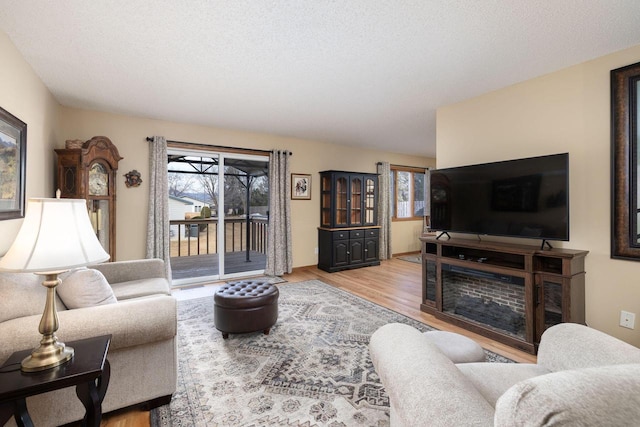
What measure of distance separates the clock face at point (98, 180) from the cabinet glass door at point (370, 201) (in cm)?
417

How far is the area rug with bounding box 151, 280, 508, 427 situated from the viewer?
166cm

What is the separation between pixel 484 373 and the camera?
1.31m

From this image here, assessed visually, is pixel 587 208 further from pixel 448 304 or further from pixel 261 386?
pixel 261 386

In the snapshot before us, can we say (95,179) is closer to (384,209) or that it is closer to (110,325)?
(110,325)

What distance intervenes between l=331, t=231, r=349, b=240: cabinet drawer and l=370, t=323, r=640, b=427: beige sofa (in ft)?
12.8

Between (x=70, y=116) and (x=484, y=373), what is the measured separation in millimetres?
4879

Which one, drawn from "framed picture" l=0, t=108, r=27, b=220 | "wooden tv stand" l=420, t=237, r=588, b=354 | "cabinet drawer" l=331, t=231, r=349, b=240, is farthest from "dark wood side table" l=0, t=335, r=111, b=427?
"cabinet drawer" l=331, t=231, r=349, b=240

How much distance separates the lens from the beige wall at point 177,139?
377cm

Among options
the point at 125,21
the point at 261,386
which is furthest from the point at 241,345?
the point at 125,21

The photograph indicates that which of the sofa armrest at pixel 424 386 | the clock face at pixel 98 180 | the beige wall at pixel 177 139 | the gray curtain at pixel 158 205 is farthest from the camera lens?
the gray curtain at pixel 158 205

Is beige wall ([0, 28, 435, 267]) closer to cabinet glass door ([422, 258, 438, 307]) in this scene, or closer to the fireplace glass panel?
cabinet glass door ([422, 258, 438, 307])

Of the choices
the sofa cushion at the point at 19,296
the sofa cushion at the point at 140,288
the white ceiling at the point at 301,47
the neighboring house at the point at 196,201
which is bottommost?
the sofa cushion at the point at 140,288

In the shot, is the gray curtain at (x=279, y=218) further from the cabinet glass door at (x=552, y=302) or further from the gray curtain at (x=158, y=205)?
the cabinet glass door at (x=552, y=302)

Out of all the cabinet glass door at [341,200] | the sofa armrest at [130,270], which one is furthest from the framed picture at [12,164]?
the cabinet glass door at [341,200]
